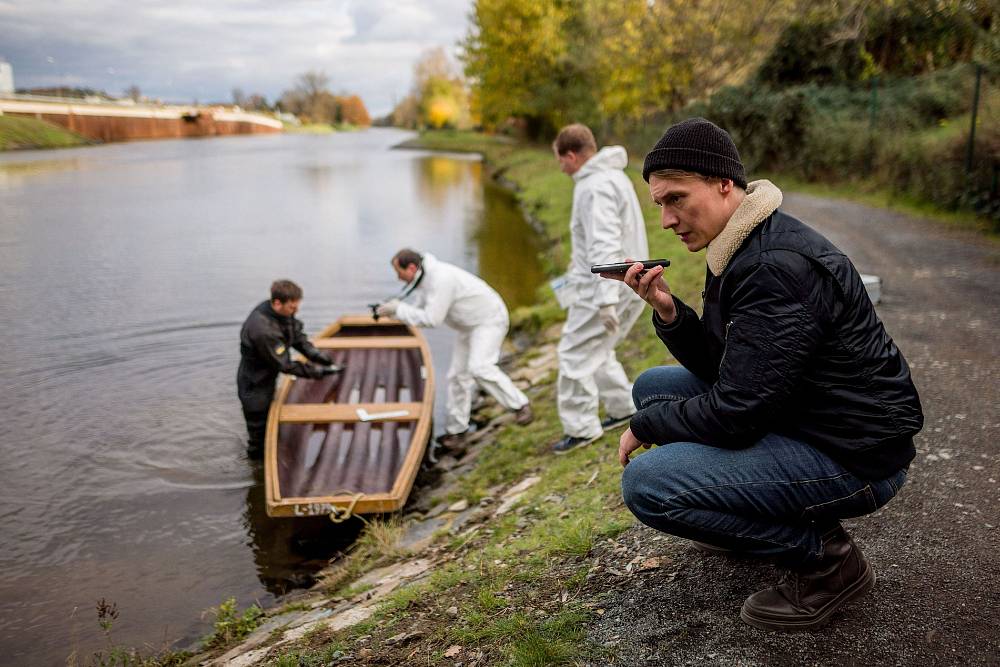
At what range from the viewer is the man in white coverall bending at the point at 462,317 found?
7.50 metres

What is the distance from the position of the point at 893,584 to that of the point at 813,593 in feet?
1.79

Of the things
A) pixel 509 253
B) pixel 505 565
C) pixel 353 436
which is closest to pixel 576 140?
pixel 505 565

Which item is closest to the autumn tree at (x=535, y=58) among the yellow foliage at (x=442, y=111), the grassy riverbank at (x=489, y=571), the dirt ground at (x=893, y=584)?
the grassy riverbank at (x=489, y=571)

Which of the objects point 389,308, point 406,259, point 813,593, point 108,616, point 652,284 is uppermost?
point 652,284

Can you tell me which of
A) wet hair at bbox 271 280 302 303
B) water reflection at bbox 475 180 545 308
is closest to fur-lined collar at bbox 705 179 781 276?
wet hair at bbox 271 280 302 303

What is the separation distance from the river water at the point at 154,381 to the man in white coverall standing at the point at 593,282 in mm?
2391

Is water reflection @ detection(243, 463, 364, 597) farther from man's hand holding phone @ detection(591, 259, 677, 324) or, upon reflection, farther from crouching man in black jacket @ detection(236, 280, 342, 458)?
man's hand holding phone @ detection(591, 259, 677, 324)

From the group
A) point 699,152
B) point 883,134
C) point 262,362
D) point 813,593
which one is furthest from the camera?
point 883,134

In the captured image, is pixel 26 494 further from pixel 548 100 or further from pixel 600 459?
pixel 548 100

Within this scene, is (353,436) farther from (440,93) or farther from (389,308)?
(440,93)

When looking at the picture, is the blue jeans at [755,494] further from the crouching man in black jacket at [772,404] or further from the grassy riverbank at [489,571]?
the grassy riverbank at [489,571]

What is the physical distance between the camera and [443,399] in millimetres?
9828

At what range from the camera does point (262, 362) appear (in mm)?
7844

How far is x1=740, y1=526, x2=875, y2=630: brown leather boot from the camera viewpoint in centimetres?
296
